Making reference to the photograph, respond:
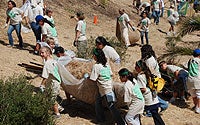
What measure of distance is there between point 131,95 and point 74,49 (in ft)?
23.2

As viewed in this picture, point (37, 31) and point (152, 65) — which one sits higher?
point (37, 31)

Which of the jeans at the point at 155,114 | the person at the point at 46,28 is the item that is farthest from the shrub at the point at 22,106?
the person at the point at 46,28

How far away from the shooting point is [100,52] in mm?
7336

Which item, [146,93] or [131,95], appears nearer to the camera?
[131,95]

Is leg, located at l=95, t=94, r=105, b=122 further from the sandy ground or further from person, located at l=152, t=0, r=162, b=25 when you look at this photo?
person, located at l=152, t=0, r=162, b=25

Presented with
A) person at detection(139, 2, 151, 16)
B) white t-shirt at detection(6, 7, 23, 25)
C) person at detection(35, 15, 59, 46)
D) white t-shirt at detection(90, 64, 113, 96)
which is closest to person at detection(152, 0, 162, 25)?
person at detection(139, 2, 151, 16)

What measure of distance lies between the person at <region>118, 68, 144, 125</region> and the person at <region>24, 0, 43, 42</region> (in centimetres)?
487

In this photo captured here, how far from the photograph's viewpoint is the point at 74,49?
13852mm

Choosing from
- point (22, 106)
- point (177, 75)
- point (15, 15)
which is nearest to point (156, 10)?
point (15, 15)

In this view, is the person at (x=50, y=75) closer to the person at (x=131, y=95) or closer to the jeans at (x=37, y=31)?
the person at (x=131, y=95)

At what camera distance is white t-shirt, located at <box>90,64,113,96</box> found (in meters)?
7.36

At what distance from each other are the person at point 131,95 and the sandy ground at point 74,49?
44.5 inches

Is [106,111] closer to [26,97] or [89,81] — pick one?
[89,81]

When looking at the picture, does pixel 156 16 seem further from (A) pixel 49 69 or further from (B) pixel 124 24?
(A) pixel 49 69
